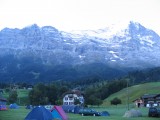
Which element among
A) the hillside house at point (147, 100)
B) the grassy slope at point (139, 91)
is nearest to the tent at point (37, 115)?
the hillside house at point (147, 100)

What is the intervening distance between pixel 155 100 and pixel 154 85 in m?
31.7

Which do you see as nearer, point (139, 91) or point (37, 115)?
point (37, 115)

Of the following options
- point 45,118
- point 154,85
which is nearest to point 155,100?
point 154,85

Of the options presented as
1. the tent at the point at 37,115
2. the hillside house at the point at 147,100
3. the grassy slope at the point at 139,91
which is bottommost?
the tent at the point at 37,115

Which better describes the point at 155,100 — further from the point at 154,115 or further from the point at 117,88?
the point at 154,115

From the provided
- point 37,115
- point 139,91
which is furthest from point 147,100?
point 37,115

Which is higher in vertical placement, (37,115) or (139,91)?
(139,91)

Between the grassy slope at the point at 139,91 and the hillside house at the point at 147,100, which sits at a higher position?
the grassy slope at the point at 139,91

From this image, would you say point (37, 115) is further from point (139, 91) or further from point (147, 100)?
point (139, 91)

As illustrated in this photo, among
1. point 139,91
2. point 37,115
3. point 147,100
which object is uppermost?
point 139,91

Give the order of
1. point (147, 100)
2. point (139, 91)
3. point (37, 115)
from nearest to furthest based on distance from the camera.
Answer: point (37, 115)
point (147, 100)
point (139, 91)

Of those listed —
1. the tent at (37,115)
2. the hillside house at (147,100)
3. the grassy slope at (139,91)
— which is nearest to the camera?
the tent at (37,115)

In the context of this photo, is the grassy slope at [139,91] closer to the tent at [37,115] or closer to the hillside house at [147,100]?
the hillside house at [147,100]

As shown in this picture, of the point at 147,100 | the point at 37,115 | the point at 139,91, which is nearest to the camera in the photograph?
the point at 37,115
